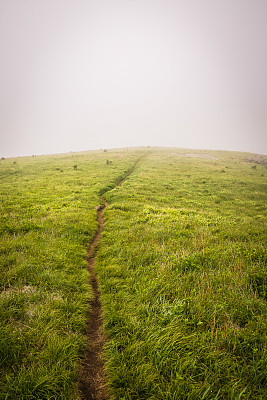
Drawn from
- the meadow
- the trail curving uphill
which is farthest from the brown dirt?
the meadow

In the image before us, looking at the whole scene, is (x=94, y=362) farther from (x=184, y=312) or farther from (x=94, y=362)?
(x=184, y=312)

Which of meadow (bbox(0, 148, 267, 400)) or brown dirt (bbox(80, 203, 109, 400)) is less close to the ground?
meadow (bbox(0, 148, 267, 400))

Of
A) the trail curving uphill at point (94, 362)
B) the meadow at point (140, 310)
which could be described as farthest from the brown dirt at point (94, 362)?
the meadow at point (140, 310)

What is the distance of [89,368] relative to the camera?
4082 millimetres

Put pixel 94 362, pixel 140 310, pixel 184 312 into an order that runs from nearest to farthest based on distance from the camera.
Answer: pixel 94 362 → pixel 184 312 → pixel 140 310

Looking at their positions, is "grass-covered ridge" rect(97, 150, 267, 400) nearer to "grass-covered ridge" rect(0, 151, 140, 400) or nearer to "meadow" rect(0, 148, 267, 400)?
"meadow" rect(0, 148, 267, 400)

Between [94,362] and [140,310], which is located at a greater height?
[140,310]

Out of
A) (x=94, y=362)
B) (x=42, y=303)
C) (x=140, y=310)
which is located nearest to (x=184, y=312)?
(x=140, y=310)

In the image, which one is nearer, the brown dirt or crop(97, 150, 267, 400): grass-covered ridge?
crop(97, 150, 267, 400): grass-covered ridge

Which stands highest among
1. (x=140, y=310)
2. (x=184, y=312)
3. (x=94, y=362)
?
(x=184, y=312)

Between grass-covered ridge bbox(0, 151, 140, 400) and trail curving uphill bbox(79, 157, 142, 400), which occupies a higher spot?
grass-covered ridge bbox(0, 151, 140, 400)

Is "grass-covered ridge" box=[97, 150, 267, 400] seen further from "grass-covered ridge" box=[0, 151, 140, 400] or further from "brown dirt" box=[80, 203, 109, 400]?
"grass-covered ridge" box=[0, 151, 140, 400]

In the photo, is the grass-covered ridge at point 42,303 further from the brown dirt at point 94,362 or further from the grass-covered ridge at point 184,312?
the grass-covered ridge at point 184,312

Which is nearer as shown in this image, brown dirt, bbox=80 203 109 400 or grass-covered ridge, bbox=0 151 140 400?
grass-covered ridge, bbox=0 151 140 400
